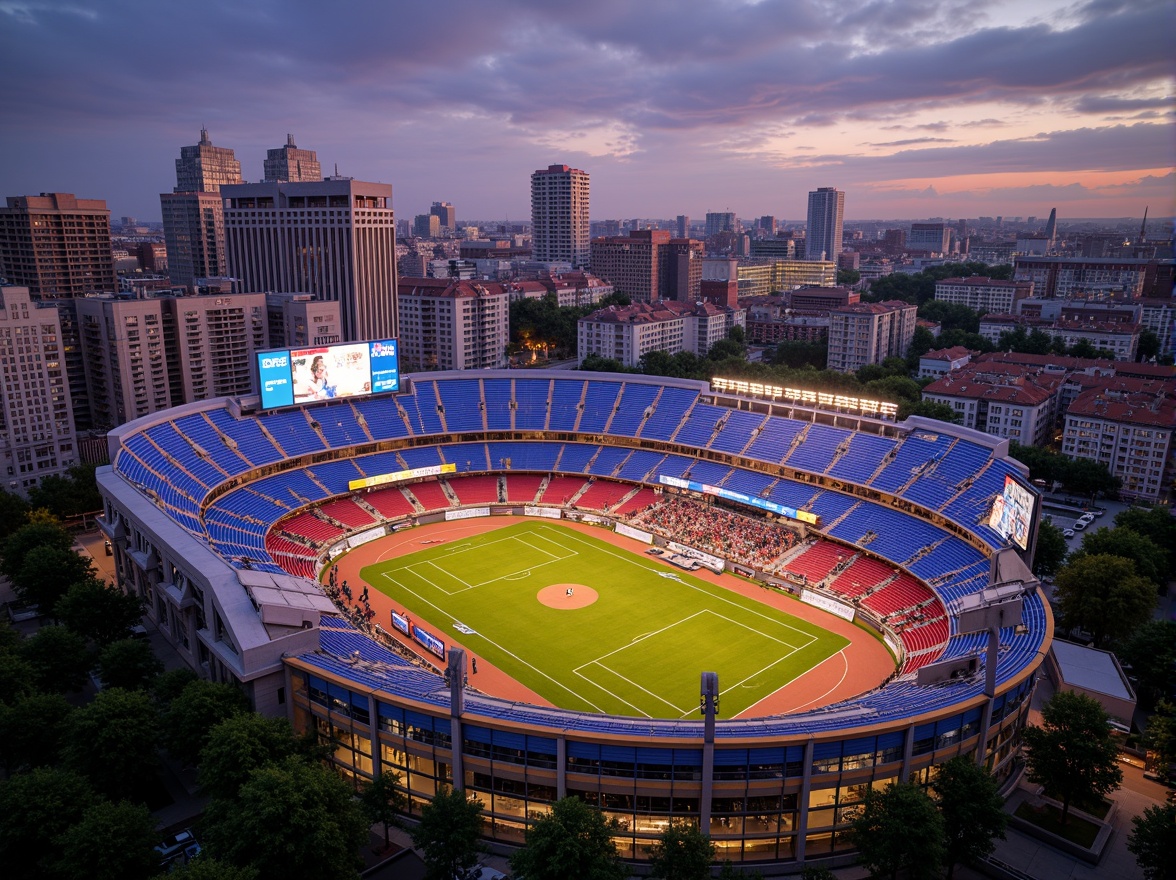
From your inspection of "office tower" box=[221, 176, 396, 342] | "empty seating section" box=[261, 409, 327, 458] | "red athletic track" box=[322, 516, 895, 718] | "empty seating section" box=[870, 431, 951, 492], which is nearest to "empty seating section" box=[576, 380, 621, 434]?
"red athletic track" box=[322, 516, 895, 718]

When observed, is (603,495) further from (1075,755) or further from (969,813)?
(969,813)

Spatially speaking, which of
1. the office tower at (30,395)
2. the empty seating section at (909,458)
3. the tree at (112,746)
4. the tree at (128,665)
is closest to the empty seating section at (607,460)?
the empty seating section at (909,458)

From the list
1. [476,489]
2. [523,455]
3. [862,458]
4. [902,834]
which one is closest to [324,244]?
[523,455]

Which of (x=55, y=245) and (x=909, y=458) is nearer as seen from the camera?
(x=909, y=458)

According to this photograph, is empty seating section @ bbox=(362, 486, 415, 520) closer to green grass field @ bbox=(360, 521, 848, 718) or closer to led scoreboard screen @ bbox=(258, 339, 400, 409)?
green grass field @ bbox=(360, 521, 848, 718)

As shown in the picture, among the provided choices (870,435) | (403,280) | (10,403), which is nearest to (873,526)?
(870,435)

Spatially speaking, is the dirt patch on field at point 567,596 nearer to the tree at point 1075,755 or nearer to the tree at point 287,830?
the tree at point 287,830
